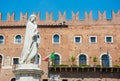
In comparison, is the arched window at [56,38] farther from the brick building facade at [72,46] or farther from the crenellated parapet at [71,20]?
the crenellated parapet at [71,20]

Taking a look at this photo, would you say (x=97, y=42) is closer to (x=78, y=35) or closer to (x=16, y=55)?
(x=78, y=35)

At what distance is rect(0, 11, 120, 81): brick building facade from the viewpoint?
29.0 m

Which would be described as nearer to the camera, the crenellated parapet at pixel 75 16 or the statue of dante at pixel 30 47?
the statue of dante at pixel 30 47

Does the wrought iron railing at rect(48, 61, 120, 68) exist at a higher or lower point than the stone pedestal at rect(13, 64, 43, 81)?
higher

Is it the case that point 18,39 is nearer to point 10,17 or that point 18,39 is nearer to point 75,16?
point 10,17

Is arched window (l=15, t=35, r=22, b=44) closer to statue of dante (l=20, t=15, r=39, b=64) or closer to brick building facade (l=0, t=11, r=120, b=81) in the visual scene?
brick building facade (l=0, t=11, r=120, b=81)

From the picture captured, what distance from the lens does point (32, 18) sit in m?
10.1

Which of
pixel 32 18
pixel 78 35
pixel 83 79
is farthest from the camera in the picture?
pixel 78 35

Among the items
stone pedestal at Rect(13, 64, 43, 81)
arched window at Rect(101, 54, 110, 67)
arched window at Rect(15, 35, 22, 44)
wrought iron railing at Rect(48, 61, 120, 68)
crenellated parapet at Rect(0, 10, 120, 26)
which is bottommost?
stone pedestal at Rect(13, 64, 43, 81)

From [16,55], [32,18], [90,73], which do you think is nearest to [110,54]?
[90,73]

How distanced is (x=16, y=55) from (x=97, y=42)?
351 inches

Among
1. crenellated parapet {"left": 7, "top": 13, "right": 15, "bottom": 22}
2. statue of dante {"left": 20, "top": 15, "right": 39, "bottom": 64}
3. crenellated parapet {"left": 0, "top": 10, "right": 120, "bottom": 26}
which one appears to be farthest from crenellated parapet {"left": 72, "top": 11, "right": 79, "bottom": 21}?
statue of dante {"left": 20, "top": 15, "right": 39, "bottom": 64}

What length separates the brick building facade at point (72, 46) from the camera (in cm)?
2897

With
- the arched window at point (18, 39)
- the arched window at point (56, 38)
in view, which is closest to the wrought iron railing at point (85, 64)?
the arched window at point (56, 38)
